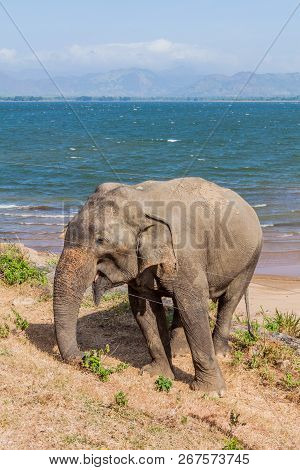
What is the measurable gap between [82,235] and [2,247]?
7556 millimetres

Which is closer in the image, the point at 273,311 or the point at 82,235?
the point at 82,235

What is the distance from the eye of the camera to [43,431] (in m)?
7.08

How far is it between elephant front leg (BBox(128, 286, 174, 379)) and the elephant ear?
3.07 ft

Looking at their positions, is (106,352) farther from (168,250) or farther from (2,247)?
(2,247)

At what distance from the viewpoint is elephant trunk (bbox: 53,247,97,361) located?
27.1ft

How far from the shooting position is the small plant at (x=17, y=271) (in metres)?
12.9

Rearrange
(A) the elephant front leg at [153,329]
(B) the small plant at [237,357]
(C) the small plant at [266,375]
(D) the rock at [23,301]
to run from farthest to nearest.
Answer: (D) the rock at [23,301]
(B) the small plant at [237,357]
(C) the small plant at [266,375]
(A) the elephant front leg at [153,329]

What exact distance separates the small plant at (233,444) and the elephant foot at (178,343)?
3.21 metres

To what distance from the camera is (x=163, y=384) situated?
8.93 meters

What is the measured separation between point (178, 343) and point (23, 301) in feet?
10.2

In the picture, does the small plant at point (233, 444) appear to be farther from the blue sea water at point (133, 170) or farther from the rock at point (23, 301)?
the blue sea water at point (133, 170)

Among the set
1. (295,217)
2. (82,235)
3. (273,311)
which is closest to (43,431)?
(82,235)

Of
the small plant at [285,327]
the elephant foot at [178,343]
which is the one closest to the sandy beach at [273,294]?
the small plant at [285,327]

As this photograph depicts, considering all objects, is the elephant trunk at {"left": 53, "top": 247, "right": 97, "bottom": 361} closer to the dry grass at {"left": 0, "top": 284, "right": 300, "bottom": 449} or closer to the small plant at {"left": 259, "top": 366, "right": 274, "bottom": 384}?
the dry grass at {"left": 0, "top": 284, "right": 300, "bottom": 449}
